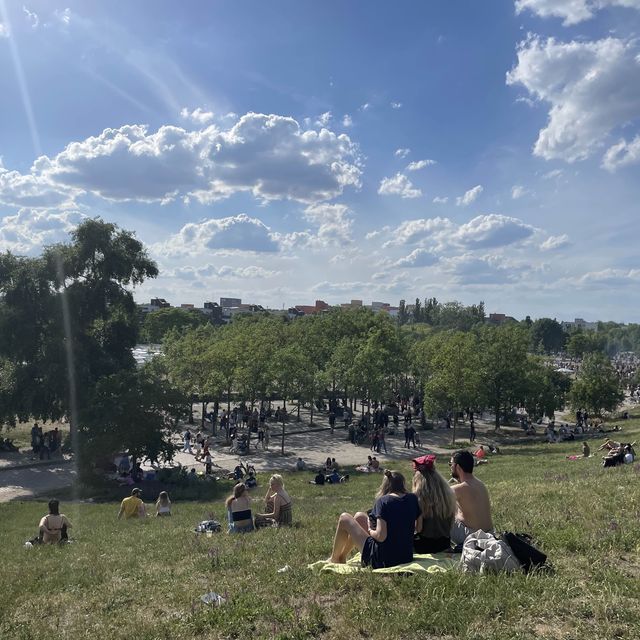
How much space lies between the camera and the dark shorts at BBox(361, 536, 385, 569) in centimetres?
665

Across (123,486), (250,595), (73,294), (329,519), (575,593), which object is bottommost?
(123,486)

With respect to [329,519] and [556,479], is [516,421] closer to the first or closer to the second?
[556,479]

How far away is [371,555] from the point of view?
6738 millimetres

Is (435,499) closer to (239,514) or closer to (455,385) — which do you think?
(239,514)

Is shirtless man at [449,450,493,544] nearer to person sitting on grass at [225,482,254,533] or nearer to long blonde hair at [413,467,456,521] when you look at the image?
long blonde hair at [413,467,456,521]

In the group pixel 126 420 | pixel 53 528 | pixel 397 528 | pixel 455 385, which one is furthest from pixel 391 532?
pixel 455 385

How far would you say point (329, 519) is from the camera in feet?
39.5

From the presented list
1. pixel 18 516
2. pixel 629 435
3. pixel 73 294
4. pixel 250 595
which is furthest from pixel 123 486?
pixel 629 435

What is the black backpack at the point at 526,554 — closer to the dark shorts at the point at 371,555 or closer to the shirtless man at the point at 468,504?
the shirtless man at the point at 468,504

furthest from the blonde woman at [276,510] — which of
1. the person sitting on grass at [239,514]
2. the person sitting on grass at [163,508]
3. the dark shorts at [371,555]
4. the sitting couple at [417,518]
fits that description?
the person sitting on grass at [163,508]

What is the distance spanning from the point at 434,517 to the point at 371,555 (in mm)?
1049

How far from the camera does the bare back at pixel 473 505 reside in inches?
292

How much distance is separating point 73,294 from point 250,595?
1170 inches

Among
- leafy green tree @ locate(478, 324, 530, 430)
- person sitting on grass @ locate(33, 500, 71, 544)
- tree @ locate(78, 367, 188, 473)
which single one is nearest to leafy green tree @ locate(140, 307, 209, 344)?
leafy green tree @ locate(478, 324, 530, 430)
